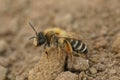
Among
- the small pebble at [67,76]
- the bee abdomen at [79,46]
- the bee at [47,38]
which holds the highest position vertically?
the bee at [47,38]

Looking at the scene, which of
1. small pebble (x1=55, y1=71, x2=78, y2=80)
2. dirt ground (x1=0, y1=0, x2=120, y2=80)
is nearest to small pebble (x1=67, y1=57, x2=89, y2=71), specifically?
dirt ground (x1=0, y1=0, x2=120, y2=80)

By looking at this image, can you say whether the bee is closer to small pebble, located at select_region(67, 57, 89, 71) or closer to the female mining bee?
the female mining bee

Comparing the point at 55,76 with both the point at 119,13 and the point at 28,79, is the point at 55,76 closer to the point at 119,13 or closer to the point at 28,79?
the point at 28,79

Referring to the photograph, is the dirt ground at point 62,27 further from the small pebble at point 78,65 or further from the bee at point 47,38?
the bee at point 47,38

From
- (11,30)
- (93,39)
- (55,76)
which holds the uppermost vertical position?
(11,30)

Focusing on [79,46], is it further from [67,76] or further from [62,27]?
[62,27]

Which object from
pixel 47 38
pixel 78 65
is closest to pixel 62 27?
pixel 47 38

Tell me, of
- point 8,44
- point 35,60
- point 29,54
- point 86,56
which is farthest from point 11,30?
point 86,56

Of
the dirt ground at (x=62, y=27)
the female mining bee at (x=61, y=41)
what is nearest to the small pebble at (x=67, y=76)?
the dirt ground at (x=62, y=27)
